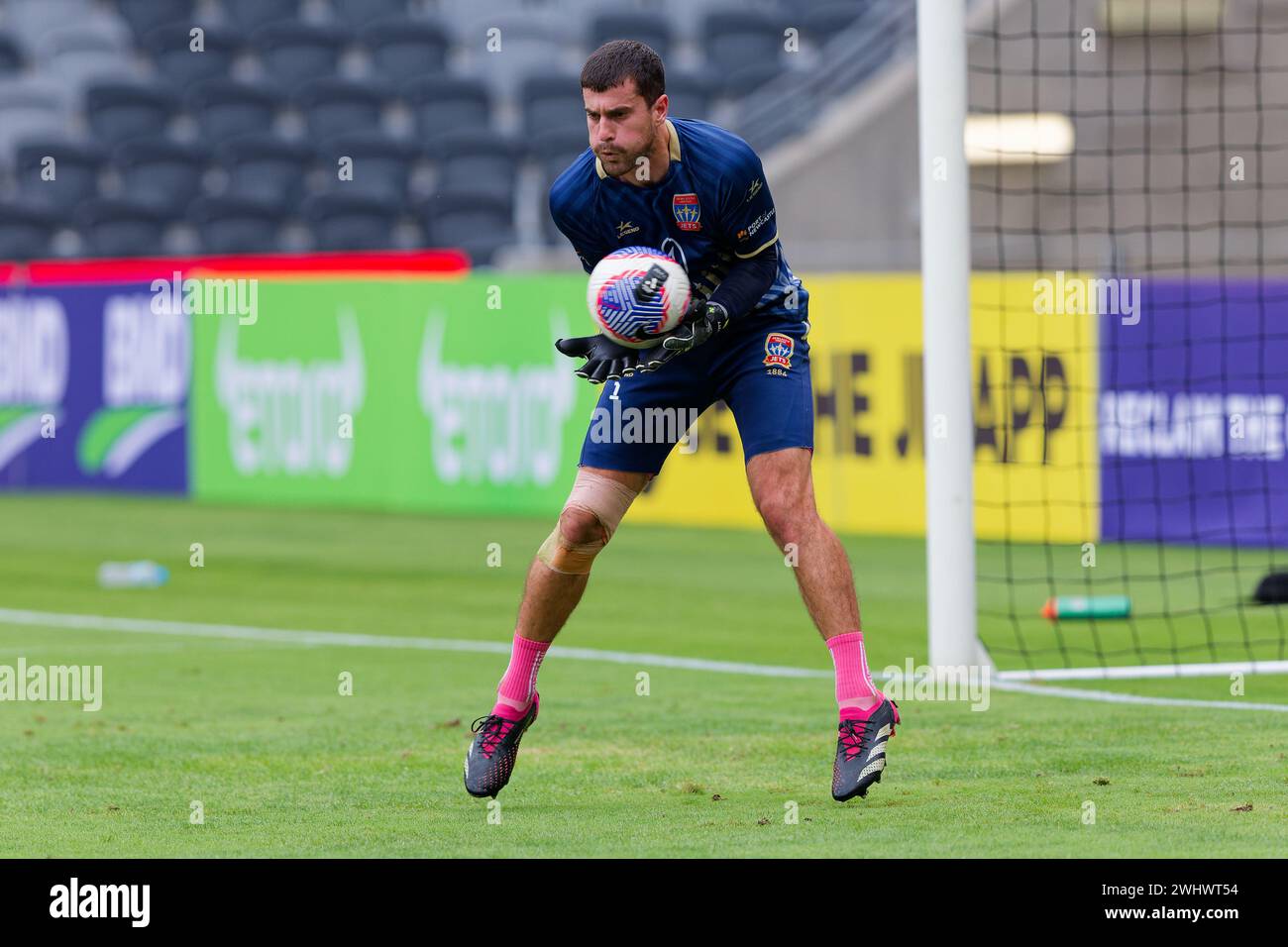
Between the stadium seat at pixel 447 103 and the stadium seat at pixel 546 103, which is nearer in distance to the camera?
the stadium seat at pixel 546 103

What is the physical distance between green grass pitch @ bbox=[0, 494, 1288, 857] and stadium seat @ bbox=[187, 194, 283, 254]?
34.7 ft

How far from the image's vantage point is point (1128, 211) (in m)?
22.0

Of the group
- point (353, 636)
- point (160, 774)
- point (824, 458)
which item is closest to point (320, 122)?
point (824, 458)

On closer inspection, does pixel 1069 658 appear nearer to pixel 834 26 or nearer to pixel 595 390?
pixel 595 390

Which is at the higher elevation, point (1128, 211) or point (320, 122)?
point (320, 122)

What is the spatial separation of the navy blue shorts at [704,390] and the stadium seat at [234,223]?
17861mm

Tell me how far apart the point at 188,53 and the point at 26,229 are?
360cm

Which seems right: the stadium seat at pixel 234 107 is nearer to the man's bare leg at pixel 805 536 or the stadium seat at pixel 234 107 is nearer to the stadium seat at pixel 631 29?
the stadium seat at pixel 631 29

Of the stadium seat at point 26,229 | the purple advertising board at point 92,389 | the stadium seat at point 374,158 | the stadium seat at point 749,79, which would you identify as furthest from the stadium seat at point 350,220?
the stadium seat at point 749,79

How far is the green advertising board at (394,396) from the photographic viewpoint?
1792 cm

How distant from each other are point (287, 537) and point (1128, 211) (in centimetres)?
A: 982

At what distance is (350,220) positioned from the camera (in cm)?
2403

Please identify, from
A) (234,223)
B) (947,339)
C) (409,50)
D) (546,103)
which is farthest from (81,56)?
(947,339)

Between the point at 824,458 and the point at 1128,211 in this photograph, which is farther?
the point at 1128,211
